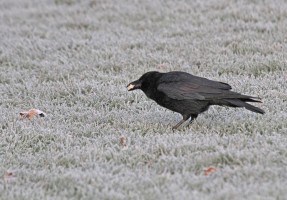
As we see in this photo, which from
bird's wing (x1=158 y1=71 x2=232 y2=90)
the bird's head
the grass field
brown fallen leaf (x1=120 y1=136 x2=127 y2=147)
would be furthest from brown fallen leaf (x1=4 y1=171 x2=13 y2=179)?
bird's wing (x1=158 y1=71 x2=232 y2=90)

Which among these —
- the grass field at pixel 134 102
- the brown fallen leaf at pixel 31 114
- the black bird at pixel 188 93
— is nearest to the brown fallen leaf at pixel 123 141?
the grass field at pixel 134 102

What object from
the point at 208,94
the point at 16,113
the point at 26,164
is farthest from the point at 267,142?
the point at 16,113

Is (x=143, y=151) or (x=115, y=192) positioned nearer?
(x=115, y=192)

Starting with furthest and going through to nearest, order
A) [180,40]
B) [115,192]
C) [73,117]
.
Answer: [180,40], [73,117], [115,192]

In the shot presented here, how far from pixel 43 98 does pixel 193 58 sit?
9.58 feet

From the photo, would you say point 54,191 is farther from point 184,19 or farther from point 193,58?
point 184,19

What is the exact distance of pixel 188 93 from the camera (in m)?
6.73

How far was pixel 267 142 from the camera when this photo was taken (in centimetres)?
611

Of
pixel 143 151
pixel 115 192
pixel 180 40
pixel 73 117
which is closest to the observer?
pixel 115 192

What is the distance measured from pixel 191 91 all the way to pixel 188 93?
43 mm

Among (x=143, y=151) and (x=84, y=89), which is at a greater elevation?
(x=143, y=151)

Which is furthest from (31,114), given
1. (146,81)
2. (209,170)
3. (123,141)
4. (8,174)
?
(209,170)

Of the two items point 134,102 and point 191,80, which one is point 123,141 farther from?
point 134,102

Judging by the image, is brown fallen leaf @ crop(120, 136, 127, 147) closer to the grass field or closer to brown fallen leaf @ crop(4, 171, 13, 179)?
the grass field
